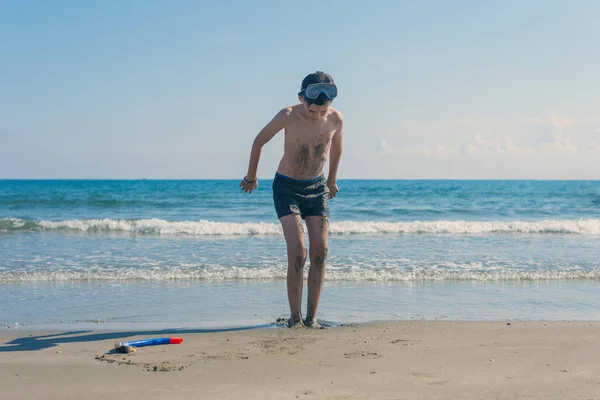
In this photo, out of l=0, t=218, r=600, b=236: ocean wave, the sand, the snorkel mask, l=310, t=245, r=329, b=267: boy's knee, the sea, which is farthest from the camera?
l=0, t=218, r=600, b=236: ocean wave

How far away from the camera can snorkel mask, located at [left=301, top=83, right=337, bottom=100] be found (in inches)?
203

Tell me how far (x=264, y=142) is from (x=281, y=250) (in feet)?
22.7

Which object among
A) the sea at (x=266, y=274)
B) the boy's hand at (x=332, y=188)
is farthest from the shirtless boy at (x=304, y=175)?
the sea at (x=266, y=274)

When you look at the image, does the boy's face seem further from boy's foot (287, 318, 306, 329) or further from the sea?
the sea

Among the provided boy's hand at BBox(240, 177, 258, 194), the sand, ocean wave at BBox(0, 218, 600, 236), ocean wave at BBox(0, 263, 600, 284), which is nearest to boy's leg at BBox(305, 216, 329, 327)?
the sand

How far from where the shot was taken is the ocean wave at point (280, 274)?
8.73 meters

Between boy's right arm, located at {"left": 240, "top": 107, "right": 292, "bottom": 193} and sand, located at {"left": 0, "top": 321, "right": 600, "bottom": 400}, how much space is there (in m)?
1.31

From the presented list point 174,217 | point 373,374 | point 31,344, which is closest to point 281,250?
point 31,344

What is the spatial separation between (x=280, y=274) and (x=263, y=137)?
3.98 meters

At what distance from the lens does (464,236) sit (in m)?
15.8

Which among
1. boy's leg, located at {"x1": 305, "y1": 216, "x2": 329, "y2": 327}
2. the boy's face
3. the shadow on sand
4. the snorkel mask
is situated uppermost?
the snorkel mask

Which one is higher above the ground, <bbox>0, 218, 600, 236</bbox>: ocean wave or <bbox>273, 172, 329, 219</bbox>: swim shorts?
<bbox>273, 172, 329, 219</bbox>: swim shorts

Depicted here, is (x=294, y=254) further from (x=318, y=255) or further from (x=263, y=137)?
(x=263, y=137)

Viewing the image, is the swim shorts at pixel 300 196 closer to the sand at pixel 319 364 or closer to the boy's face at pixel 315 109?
the boy's face at pixel 315 109
